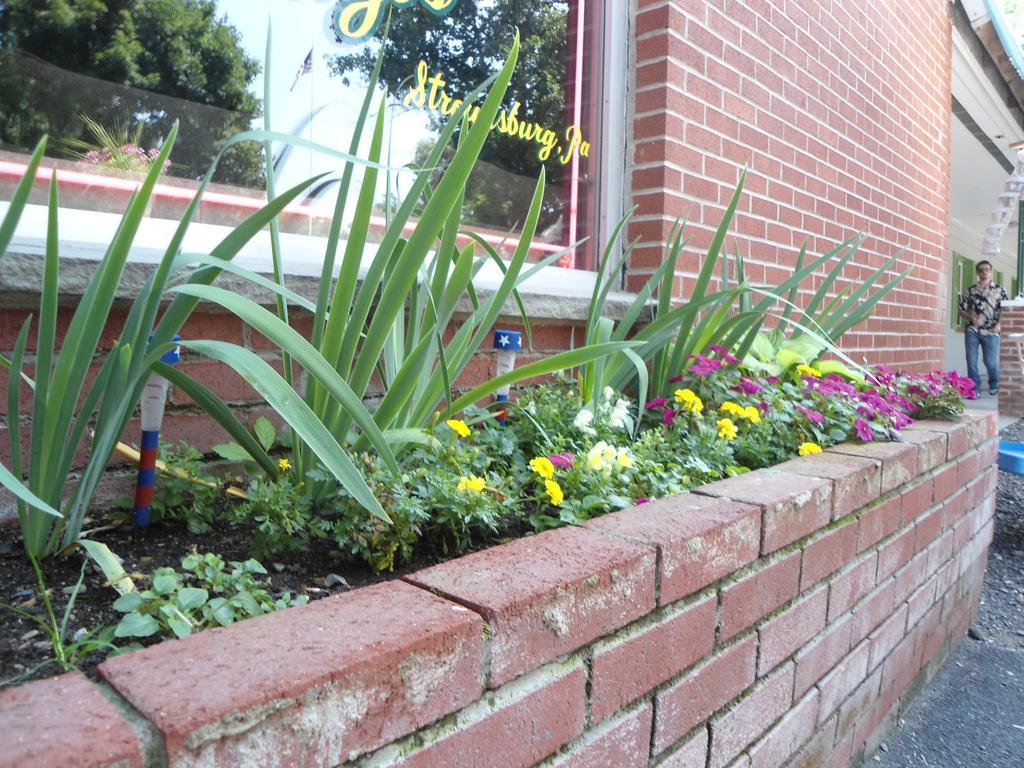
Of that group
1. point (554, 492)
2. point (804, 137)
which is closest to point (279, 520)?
point (554, 492)

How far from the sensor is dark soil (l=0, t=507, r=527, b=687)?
0.84 metres

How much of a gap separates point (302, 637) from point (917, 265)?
5250 millimetres

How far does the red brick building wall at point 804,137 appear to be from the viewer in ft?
8.89

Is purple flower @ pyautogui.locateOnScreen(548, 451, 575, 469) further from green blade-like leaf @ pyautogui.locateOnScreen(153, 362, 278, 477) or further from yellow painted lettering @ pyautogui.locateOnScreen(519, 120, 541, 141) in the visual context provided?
yellow painted lettering @ pyautogui.locateOnScreen(519, 120, 541, 141)

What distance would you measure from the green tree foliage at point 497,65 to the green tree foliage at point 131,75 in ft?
1.57

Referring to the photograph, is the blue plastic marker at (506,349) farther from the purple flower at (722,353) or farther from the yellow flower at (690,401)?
the purple flower at (722,353)

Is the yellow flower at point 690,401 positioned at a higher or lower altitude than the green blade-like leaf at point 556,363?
lower

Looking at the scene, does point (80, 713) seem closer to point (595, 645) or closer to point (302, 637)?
point (302, 637)

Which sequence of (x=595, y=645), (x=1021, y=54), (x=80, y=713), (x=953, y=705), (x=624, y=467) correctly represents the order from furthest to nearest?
(x=1021, y=54) < (x=953, y=705) < (x=624, y=467) < (x=595, y=645) < (x=80, y=713)

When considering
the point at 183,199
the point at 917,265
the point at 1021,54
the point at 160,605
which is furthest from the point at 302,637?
the point at 1021,54

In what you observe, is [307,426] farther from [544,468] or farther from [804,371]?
[804,371]

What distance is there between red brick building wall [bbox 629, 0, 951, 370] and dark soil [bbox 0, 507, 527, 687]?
6.04 feet

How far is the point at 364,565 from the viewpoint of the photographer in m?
1.18

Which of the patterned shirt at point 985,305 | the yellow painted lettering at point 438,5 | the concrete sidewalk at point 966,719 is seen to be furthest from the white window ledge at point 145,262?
the patterned shirt at point 985,305
